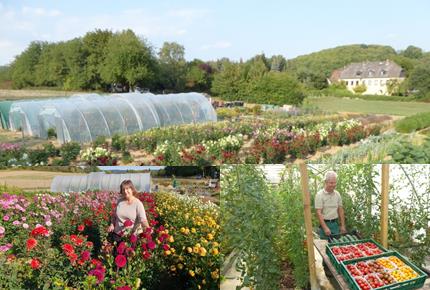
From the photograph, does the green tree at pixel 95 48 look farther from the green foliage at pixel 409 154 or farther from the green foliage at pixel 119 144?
the green foliage at pixel 409 154

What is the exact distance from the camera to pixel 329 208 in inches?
161

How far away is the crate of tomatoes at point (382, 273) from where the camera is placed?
12.5 feet

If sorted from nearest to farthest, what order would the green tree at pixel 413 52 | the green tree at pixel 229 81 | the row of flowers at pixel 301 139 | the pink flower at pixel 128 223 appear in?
the pink flower at pixel 128 223
the row of flowers at pixel 301 139
the green tree at pixel 229 81
the green tree at pixel 413 52

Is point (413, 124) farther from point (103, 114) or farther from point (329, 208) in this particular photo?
point (103, 114)

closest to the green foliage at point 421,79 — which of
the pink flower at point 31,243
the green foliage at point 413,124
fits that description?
the green foliage at point 413,124

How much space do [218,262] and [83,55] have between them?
4.31m

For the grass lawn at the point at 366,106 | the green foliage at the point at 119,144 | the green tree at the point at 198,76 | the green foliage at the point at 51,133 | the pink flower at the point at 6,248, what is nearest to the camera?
the pink flower at the point at 6,248

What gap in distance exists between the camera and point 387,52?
948cm

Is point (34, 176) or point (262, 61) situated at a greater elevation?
point (262, 61)

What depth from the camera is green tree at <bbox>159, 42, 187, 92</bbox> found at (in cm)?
735

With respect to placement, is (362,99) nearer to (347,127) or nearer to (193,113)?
(347,127)

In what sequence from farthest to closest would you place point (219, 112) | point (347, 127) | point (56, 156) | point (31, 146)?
point (219, 112), point (347, 127), point (31, 146), point (56, 156)

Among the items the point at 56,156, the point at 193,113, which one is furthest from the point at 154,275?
the point at 193,113

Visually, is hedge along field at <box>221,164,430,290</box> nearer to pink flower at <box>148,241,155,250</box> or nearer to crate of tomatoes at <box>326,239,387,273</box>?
crate of tomatoes at <box>326,239,387,273</box>
